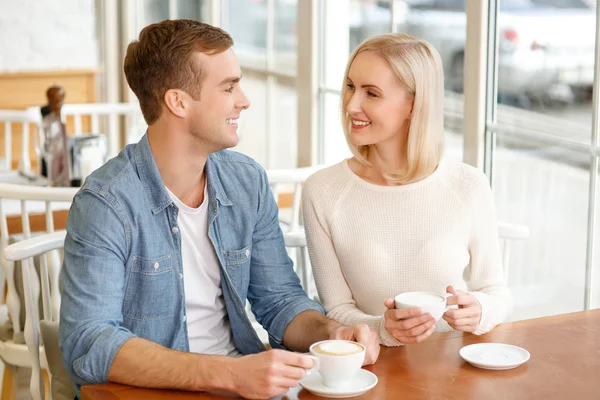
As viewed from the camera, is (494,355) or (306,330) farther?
(306,330)

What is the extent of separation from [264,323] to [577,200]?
33.6 inches

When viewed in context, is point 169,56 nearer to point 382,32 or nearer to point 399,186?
point 399,186

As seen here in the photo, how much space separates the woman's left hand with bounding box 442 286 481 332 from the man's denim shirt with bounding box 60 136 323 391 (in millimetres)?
324

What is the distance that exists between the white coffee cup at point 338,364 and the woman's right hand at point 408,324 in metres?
0.17

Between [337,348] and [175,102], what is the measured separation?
0.65 meters

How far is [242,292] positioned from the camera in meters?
1.89

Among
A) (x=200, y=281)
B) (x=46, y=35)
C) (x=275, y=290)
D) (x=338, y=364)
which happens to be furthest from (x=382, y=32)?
(x=46, y=35)

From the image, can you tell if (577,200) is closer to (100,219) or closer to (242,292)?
(242,292)

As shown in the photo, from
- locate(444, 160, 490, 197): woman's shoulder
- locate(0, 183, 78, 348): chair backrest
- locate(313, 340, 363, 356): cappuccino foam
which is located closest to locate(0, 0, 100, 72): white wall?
locate(0, 183, 78, 348): chair backrest

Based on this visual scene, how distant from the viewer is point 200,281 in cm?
183

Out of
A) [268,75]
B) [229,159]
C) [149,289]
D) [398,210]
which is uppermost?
[268,75]

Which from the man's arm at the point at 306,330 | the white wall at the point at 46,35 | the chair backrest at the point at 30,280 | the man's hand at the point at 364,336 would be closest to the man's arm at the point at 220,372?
the man's hand at the point at 364,336

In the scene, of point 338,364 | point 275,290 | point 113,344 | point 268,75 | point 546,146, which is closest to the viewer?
point 338,364

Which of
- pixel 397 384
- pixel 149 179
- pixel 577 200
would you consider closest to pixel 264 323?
pixel 149 179
